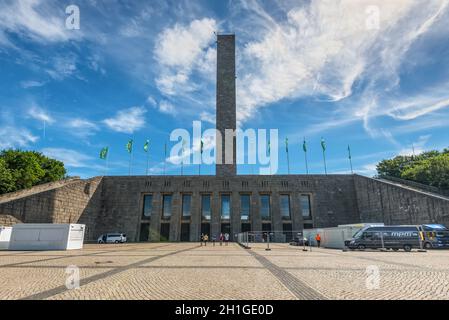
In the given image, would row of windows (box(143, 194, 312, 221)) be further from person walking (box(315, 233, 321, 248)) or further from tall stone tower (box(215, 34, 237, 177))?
person walking (box(315, 233, 321, 248))

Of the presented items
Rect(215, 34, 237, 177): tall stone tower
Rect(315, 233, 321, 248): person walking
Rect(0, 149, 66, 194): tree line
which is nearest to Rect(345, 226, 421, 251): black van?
Rect(315, 233, 321, 248): person walking

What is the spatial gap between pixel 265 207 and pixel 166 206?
685 inches

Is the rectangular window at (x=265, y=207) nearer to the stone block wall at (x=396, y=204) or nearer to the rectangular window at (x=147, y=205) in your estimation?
the stone block wall at (x=396, y=204)

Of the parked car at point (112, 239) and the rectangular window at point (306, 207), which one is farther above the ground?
the rectangular window at point (306, 207)

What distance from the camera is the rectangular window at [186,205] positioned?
47.9 meters

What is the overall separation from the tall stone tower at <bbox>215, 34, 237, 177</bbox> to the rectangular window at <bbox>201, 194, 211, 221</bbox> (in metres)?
4.63

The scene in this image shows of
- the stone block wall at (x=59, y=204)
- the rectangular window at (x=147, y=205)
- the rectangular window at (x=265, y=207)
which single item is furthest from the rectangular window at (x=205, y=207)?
the stone block wall at (x=59, y=204)

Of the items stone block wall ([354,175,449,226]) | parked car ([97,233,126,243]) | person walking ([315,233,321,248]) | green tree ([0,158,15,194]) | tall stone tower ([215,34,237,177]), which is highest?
tall stone tower ([215,34,237,177])

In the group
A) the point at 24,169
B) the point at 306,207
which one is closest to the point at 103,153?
the point at 24,169

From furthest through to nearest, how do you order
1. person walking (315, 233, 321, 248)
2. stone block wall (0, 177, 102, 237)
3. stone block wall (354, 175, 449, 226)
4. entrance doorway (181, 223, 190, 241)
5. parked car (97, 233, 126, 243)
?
entrance doorway (181, 223, 190, 241) < parked car (97, 233, 126, 243) < stone block wall (0, 177, 102, 237) < stone block wall (354, 175, 449, 226) < person walking (315, 233, 321, 248)

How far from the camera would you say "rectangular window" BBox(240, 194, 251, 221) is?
155 feet

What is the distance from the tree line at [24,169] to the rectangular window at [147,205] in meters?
17.3

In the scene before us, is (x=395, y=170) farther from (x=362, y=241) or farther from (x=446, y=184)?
(x=362, y=241)
